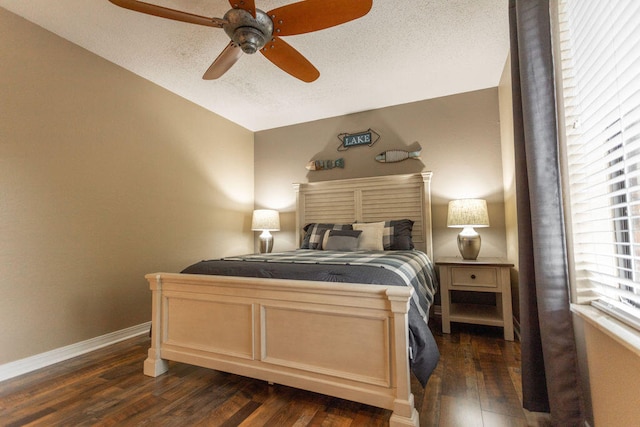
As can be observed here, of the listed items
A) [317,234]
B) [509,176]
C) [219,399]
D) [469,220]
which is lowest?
[219,399]

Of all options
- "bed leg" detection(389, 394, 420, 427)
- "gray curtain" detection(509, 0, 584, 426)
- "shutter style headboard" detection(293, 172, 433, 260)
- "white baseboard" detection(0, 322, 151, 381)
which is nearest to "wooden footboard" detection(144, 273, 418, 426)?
"bed leg" detection(389, 394, 420, 427)

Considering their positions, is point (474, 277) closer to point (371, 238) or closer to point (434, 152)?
point (371, 238)

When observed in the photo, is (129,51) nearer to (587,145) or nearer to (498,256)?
(587,145)

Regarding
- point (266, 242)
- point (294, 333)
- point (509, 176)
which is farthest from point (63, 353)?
point (509, 176)

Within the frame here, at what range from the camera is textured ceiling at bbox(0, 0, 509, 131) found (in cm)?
205

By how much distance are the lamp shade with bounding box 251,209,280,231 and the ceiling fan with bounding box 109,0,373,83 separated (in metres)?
2.21

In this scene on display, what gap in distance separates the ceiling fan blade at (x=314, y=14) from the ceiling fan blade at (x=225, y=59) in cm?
30

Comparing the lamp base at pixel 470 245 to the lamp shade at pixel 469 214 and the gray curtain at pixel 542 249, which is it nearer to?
the lamp shade at pixel 469 214

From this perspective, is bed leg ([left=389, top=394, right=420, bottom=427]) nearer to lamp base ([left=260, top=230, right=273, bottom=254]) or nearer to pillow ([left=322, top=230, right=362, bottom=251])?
pillow ([left=322, top=230, right=362, bottom=251])

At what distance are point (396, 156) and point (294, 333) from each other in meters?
2.52

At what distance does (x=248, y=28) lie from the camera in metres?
1.63

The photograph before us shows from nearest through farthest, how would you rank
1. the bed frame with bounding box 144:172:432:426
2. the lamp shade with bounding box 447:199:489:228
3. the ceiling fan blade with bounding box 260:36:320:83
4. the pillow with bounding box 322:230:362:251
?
the bed frame with bounding box 144:172:432:426
the ceiling fan blade with bounding box 260:36:320:83
the lamp shade with bounding box 447:199:489:228
the pillow with bounding box 322:230:362:251

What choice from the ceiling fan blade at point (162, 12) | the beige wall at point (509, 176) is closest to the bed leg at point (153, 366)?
the ceiling fan blade at point (162, 12)

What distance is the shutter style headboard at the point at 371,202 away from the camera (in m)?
3.28
